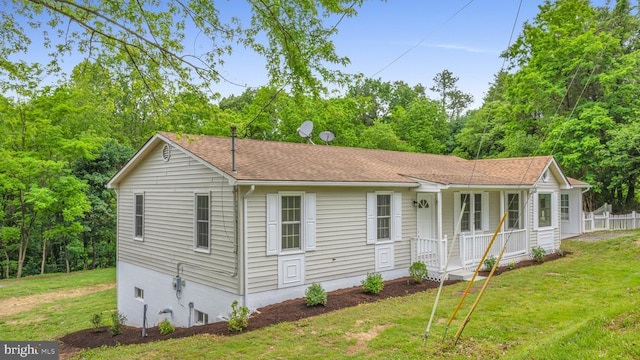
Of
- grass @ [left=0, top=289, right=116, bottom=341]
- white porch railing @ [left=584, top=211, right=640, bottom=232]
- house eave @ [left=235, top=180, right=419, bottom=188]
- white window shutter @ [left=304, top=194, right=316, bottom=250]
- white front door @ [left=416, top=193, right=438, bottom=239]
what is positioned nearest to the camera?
house eave @ [left=235, top=180, right=419, bottom=188]

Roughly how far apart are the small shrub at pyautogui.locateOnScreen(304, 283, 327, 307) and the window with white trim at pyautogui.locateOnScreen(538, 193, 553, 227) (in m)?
11.0

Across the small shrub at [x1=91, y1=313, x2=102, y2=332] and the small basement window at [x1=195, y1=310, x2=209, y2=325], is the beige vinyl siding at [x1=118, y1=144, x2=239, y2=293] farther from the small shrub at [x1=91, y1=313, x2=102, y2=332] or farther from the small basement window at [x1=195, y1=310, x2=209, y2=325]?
the small shrub at [x1=91, y1=313, x2=102, y2=332]

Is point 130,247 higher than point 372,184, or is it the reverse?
point 372,184

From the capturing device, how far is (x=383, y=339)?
670cm

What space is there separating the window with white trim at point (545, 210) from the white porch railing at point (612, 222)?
6.82 meters

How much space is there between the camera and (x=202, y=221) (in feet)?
32.6

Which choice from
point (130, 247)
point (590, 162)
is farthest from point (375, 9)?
point (590, 162)

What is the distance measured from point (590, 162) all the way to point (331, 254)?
17214 millimetres

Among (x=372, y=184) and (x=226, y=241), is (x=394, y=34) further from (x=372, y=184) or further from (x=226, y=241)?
(x=226, y=241)

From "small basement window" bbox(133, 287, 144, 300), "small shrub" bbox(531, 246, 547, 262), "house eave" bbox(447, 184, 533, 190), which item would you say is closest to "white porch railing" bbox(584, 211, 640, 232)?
"small shrub" bbox(531, 246, 547, 262)

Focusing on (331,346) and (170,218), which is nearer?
(331,346)

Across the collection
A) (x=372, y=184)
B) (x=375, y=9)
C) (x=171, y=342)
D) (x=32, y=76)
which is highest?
(x=375, y=9)

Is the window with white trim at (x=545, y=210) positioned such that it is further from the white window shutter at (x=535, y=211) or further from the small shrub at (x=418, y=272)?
the small shrub at (x=418, y=272)

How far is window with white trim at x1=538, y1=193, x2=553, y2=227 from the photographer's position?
16.2 m
